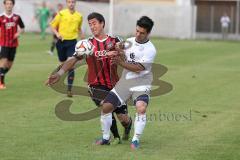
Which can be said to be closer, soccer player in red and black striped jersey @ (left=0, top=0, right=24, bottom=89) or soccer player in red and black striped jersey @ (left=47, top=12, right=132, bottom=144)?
soccer player in red and black striped jersey @ (left=47, top=12, right=132, bottom=144)

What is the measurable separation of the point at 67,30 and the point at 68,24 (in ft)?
0.55

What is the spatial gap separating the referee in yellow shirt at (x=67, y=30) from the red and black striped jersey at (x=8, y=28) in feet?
4.14

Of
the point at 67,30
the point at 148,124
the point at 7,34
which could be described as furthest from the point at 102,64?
the point at 7,34

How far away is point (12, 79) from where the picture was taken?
2067 cm

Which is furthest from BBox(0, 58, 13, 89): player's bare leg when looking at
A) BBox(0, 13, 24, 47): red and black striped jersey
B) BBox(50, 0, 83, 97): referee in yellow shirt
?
BBox(50, 0, 83, 97): referee in yellow shirt

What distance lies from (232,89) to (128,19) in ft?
123

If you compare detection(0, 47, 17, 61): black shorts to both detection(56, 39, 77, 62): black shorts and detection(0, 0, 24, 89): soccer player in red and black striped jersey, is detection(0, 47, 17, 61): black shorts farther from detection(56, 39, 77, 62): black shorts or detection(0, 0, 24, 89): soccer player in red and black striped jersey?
detection(56, 39, 77, 62): black shorts

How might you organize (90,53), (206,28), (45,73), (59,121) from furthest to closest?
1. (206,28)
2. (45,73)
3. (59,121)
4. (90,53)

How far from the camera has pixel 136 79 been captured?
1081 centimetres

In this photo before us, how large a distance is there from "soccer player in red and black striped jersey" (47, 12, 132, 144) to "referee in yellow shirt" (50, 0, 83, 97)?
6982 mm

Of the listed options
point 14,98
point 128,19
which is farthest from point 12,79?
point 128,19

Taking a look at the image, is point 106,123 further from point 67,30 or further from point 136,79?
point 67,30

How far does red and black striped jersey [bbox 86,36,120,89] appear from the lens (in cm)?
1082

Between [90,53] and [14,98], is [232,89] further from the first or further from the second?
[90,53]
